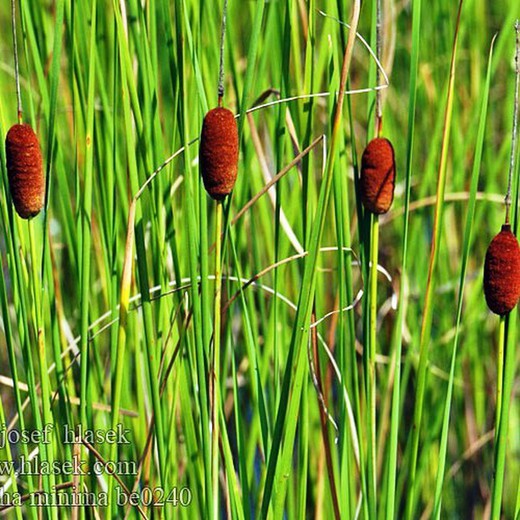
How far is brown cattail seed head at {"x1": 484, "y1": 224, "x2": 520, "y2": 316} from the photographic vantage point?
86 cm

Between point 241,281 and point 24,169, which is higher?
point 24,169

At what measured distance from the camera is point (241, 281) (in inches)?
44.6

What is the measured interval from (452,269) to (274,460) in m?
1.24

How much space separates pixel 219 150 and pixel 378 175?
18 cm

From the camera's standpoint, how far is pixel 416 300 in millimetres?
1966

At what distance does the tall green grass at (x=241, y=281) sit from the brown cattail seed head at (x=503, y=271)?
45mm

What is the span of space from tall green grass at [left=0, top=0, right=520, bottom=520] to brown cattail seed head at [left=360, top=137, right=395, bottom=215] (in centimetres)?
4

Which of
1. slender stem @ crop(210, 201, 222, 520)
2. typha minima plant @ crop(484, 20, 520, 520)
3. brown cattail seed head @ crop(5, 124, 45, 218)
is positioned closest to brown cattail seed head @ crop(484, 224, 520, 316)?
typha minima plant @ crop(484, 20, 520, 520)

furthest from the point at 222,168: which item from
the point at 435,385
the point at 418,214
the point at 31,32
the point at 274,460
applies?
the point at 435,385

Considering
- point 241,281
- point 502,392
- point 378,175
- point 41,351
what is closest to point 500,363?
point 502,392

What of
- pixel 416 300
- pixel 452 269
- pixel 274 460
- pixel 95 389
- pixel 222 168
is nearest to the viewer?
pixel 222 168

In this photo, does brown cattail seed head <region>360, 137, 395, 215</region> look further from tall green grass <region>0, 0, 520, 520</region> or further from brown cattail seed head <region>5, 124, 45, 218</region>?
brown cattail seed head <region>5, 124, 45, 218</region>

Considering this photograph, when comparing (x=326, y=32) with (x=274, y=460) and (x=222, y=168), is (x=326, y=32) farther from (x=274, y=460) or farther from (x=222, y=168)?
(x=274, y=460)

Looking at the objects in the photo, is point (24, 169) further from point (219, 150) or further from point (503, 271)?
point (503, 271)
